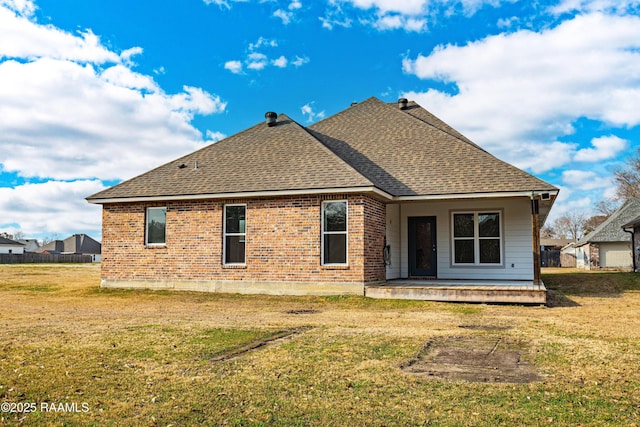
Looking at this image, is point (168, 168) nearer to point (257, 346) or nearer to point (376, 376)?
point (257, 346)

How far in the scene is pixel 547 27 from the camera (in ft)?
50.2

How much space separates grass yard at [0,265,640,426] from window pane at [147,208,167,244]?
534 centimetres

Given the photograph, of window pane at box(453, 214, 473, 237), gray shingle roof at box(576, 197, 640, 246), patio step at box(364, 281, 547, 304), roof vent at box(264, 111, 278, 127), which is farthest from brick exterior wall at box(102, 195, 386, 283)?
gray shingle roof at box(576, 197, 640, 246)

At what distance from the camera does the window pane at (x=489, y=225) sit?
1667 cm

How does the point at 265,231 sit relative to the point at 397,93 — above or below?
below

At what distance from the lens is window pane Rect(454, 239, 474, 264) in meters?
17.0

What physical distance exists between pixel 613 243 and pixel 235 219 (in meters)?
31.5

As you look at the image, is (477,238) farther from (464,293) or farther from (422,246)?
(464,293)

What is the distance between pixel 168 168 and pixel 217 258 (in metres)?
4.31

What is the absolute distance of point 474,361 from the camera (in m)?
6.34

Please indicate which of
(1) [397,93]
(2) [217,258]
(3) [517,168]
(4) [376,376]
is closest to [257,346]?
(4) [376,376]

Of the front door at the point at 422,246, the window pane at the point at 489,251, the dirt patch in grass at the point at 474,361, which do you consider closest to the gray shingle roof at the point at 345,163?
the front door at the point at 422,246

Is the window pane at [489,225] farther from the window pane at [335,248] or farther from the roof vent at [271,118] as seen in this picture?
the roof vent at [271,118]

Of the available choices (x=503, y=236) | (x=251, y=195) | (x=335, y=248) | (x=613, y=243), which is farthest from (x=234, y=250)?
(x=613, y=243)
